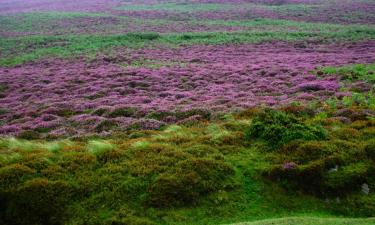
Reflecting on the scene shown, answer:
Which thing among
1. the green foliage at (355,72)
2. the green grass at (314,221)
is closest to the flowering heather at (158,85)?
the green foliage at (355,72)

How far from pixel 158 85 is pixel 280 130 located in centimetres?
1536

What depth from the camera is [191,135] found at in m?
15.9

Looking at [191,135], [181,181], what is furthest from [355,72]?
[181,181]

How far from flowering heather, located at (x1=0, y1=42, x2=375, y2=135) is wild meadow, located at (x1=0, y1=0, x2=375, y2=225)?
0.13 meters

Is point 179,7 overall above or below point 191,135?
above

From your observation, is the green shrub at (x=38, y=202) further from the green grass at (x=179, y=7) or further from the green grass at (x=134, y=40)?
the green grass at (x=179, y=7)

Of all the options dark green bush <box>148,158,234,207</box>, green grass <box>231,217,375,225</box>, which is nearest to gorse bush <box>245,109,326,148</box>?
dark green bush <box>148,158,234,207</box>

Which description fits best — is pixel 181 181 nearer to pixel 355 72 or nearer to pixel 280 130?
pixel 280 130

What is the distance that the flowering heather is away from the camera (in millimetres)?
20859

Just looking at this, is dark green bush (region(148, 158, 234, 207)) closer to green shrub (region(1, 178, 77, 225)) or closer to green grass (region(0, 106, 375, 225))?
green grass (region(0, 106, 375, 225))

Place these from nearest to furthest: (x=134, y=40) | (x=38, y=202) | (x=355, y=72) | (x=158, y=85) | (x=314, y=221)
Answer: (x=314, y=221) < (x=38, y=202) < (x=355, y=72) < (x=158, y=85) < (x=134, y=40)

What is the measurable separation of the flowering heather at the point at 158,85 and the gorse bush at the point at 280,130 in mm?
5160

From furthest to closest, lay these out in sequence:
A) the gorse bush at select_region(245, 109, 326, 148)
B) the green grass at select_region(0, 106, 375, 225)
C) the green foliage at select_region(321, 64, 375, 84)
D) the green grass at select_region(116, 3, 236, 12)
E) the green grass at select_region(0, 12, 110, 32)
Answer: the green grass at select_region(116, 3, 236, 12)
the green grass at select_region(0, 12, 110, 32)
the green foliage at select_region(321, 64, 375, 84)
the gorse bush at select_region(245, 109, 326, 148)
the green grass at select_region(0, 106, 375, 225)

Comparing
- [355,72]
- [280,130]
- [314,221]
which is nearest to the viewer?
[314,221]
